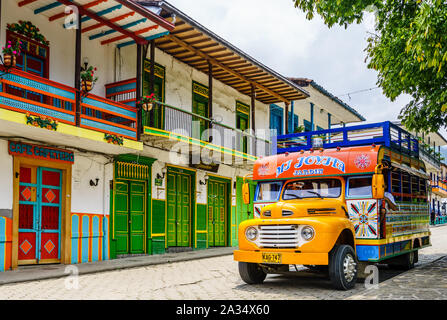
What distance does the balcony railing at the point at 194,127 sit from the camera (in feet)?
50.3

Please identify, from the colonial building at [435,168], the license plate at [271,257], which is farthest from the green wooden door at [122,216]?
the colonial building at [435,168]

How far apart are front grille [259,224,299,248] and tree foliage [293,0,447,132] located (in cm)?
343

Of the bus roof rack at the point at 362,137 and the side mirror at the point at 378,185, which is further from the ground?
the bus roof rack at the point at 362,137

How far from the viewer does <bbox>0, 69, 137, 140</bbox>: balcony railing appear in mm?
10445

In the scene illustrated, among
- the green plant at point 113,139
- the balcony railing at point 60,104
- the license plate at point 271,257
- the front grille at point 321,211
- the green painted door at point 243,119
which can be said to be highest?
the green painted door at point 243,119

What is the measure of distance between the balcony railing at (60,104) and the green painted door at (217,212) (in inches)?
241

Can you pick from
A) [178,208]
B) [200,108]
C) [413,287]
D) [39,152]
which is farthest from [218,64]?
[413,287]

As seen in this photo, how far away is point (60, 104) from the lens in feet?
41.0

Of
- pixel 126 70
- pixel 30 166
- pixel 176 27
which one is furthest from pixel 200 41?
pixel 30 166

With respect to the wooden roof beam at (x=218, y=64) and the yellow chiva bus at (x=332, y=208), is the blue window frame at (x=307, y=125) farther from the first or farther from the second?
the yellow chiva bus at (x=332, y=208)

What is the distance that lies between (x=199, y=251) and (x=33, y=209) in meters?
6.60

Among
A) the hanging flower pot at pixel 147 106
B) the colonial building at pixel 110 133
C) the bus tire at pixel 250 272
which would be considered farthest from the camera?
the hanging flower pot at pixel 147 106

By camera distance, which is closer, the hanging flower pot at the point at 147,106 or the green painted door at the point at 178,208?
the hanging flower pot at the point at 147,106

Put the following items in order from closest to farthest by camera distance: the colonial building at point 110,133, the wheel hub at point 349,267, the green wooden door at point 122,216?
the wheel hub at point 349,267
the colonial building at point 110,133
the green wooden door at point 122,216
